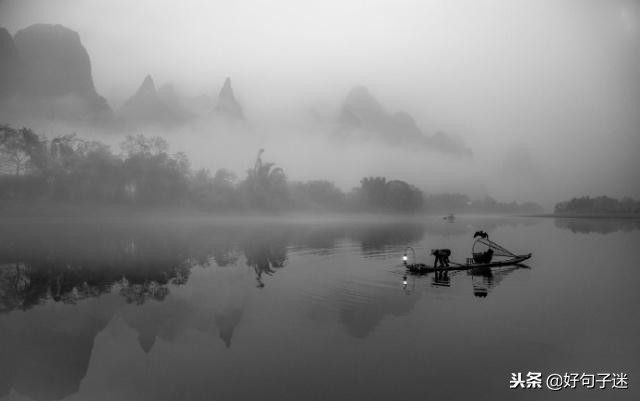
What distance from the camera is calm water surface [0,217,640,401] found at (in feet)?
42.0

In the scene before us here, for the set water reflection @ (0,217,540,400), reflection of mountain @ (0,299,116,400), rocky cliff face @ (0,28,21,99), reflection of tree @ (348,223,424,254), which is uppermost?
rocky cliff face @ (0,28,21,99)

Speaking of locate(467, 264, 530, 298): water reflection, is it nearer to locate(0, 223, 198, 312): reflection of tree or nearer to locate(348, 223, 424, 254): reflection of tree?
locate(348, 223, 424, 254): reflection of tree

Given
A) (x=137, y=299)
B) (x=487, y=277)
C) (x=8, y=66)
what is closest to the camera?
(x=137, y=299)

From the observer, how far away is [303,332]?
17531mm

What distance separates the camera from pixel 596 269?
36.6 metres

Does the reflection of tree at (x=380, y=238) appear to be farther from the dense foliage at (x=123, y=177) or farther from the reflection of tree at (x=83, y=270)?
the dense foliage at (x=123, y=177)

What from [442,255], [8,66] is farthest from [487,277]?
[8,66]

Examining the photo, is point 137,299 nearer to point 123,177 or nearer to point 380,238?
point 380,238

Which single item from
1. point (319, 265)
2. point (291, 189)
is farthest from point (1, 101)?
point (319, 265)

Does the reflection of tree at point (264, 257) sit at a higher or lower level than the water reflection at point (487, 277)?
lower

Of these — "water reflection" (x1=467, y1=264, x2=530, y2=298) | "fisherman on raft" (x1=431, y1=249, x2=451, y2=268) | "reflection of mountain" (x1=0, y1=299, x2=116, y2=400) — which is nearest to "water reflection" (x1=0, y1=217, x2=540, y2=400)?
"reflection of mountain" (x1=0, y1=299, x2=116, y2=400)

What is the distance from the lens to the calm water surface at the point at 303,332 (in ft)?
42.0

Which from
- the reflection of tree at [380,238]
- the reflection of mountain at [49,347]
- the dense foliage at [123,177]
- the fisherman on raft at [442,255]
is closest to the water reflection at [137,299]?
the reflection of mountain at [49,347]

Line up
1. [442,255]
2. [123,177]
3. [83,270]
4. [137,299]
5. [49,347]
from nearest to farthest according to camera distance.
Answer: [49,347]
[137,299]
[83,270]
[442,255]
[123,177]
